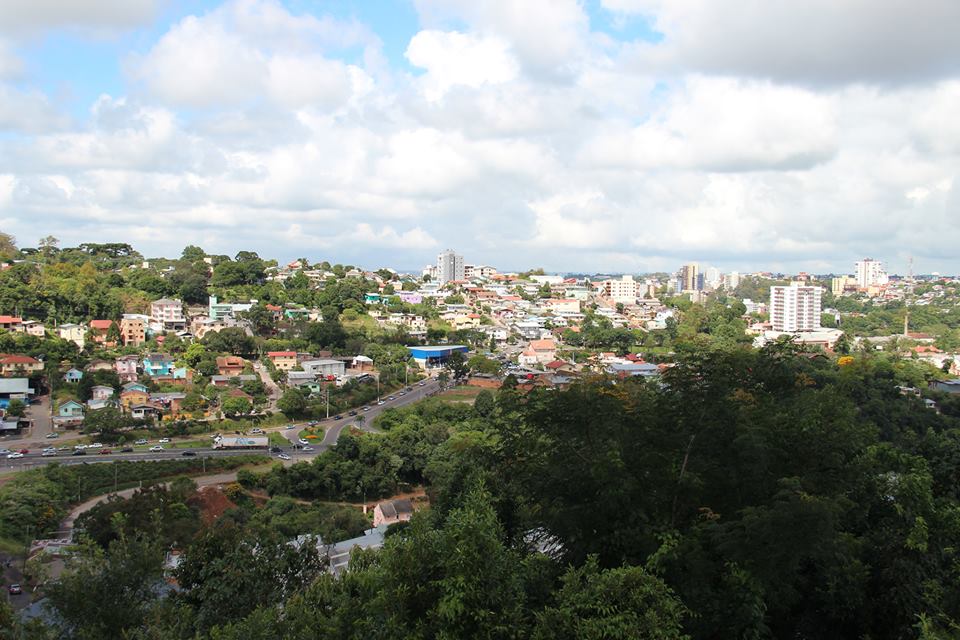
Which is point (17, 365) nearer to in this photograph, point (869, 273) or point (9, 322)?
point (9, 322)

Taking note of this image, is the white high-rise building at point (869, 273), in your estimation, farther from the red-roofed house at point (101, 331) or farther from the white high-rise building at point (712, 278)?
the red-roofed house at point (101, 331)

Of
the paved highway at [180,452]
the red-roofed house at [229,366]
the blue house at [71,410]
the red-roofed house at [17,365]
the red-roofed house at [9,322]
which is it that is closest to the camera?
the paved highway at [180,452]

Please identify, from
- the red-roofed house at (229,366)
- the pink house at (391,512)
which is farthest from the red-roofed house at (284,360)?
the pink house at (391,512)

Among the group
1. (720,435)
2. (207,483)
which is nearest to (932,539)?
(720,435)

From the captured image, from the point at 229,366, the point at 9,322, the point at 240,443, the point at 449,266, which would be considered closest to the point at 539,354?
the point at 229,366

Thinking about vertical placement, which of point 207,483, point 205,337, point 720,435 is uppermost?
point 720,435

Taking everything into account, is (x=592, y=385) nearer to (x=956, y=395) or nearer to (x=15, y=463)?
(x=15, y=463)

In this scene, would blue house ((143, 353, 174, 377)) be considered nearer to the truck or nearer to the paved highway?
the paved highway
